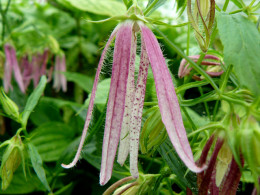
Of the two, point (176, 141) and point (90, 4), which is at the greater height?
point (90, 4)

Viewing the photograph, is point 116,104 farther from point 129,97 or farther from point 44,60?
point 44,60

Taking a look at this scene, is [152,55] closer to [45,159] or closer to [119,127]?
[119,127]

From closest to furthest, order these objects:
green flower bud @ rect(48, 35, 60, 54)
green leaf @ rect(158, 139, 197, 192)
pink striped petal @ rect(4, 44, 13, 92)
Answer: green leaf @ rect(158, 139, 197, 192), pink striped petal @ rect(4, 44, 13, 92), green flower bud @ rect(48, 35, 60, 54)

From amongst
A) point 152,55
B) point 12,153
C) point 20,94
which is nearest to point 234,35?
point 152,55

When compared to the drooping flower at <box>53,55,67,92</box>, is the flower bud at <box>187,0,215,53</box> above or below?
above

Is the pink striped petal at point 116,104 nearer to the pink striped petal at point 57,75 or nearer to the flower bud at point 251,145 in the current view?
the flower bud at point 251,145

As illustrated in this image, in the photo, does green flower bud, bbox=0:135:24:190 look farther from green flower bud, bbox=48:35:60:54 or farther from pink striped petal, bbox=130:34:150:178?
green flower bud, bbox=48:35:60:54

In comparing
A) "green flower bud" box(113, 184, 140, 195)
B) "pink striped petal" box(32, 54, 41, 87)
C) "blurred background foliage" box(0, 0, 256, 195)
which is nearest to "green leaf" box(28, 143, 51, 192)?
"blurred background foliage" box(0, 0, 256, 195)
